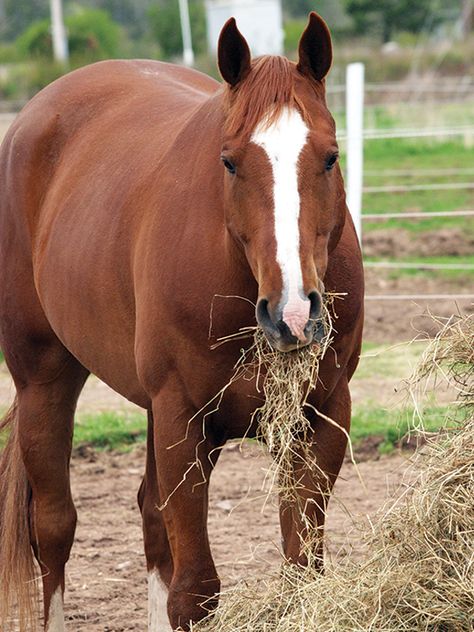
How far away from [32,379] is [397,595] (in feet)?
6.34

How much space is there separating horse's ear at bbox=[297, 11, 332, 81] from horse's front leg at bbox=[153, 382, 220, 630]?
97cm

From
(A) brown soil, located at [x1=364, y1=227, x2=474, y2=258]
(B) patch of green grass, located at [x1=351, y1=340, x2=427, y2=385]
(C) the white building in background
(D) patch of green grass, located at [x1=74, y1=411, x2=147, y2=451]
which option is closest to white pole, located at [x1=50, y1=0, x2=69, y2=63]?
(C) the white building in background

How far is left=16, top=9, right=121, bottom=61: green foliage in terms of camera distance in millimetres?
38906

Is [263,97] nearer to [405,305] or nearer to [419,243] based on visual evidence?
[405,305]

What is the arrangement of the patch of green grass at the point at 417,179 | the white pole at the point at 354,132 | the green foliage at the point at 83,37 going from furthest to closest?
the green foliage at the point at 83,37
the patch of green grass at the point at 417,179
the white pole at the point at 354,132

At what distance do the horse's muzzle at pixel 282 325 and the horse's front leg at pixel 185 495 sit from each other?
64cm

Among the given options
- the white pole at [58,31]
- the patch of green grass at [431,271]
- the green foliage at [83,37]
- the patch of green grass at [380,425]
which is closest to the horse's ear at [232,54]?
the patch of green grass at [380,425]

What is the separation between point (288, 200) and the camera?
9.08 feet

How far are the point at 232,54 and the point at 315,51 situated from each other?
8.7 inches

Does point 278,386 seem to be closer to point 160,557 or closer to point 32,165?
point 160,557

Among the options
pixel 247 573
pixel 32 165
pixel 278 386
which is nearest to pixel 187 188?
pixel 278 386

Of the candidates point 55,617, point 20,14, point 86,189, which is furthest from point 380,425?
point 20,14

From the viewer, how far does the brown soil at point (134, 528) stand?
Result: 4.47m

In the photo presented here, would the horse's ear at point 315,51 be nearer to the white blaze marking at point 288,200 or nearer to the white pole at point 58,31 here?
the white blaze marking at point 288,200
